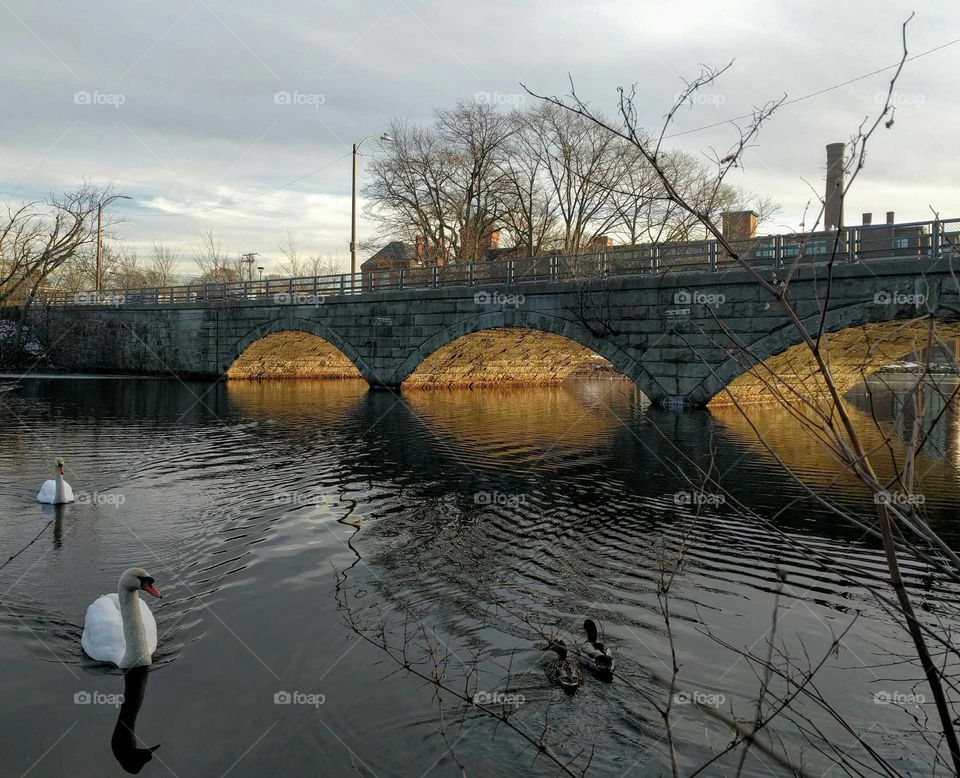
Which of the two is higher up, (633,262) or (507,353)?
(633,262)

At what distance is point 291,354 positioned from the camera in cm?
3544

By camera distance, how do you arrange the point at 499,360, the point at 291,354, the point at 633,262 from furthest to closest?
1. the point at 291,354
2. the point at 499,360
3. the point at 633,262

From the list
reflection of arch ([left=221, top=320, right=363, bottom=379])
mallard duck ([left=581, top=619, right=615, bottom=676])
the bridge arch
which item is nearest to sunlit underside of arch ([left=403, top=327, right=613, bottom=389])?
reflection of arch ([left=221, top=320, right=363, bottom=379])

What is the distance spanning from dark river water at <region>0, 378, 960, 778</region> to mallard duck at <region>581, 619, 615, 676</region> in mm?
120

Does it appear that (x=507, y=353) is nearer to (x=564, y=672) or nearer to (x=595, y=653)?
(x=595, y=653)

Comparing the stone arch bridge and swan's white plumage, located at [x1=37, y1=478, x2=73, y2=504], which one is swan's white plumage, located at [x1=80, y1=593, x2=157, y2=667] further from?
the stone arch bridge

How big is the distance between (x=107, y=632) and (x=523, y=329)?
734 inches

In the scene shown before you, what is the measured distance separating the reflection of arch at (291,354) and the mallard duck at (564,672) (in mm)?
23535

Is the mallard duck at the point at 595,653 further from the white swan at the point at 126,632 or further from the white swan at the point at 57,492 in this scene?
the white swan at the point at 57,492

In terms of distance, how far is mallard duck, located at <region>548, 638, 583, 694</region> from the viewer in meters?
4.82

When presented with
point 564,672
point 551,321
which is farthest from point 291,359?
point 564,672

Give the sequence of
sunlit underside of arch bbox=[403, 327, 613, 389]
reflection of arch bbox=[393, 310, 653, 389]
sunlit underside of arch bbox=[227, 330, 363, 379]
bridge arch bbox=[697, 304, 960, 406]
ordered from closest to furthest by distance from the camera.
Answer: bridge arch bbox=[697, 304, 960, 406]
reflection of arch bbox=[393, 310, 653, 389]
sunlit underside of arch bbox=[403, 327, 613, 389]
sunlit underside of arch bbox=[227, 330, 363, 379]

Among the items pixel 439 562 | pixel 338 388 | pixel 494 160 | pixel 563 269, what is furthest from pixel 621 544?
pixel 494 160

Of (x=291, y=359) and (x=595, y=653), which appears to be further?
(x=291, y=359)
